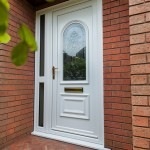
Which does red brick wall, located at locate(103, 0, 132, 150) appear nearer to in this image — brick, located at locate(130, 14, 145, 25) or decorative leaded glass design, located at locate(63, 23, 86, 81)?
decorative leaded glass design, located at locate(63, 23, 86, 81)

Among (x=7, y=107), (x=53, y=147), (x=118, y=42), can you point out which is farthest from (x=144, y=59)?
(x=7, y=107)

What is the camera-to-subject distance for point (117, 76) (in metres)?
2.42

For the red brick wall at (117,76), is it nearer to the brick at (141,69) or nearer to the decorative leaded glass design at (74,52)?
the decorative leaded glass design at (74,52)

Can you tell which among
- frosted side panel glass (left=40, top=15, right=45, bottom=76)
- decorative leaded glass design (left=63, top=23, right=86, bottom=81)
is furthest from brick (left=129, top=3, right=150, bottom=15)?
frosted side panel glass (left=40, top=15, right=45, bottom=76)

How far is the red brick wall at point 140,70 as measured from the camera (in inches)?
55.5

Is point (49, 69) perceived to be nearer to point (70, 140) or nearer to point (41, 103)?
point (41, 103)

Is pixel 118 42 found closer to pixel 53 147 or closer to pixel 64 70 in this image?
pixel 64 70

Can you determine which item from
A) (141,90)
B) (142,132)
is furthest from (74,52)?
(142,132)

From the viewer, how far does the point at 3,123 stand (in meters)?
2.65

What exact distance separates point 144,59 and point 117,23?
3.82 ft

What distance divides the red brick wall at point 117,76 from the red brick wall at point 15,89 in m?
1.35

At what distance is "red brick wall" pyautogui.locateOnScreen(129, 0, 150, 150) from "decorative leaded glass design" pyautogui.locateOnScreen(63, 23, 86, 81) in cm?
134

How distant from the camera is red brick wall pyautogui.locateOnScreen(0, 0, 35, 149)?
8.72 feet

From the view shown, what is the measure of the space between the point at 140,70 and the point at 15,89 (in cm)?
203
